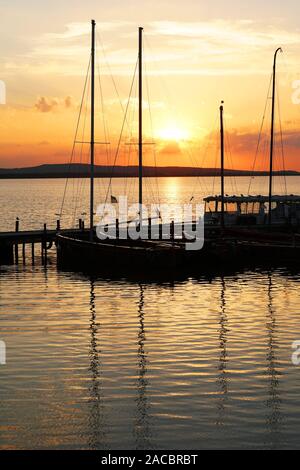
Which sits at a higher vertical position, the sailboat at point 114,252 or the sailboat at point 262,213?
the sailboat at point 262,213

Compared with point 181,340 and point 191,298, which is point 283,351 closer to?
point 181,340

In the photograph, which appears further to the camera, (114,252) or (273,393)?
(114,252)

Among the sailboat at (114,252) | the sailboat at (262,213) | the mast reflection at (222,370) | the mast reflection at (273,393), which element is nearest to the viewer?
the mast reflection at (273,393)

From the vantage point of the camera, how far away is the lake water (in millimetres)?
17797

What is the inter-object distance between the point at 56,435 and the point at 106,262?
104ft

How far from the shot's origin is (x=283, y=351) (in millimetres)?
25859

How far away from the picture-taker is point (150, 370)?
2336 centimetres

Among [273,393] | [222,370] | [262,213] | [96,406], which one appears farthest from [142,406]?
[262,213]

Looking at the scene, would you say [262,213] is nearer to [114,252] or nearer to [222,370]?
[114,252]

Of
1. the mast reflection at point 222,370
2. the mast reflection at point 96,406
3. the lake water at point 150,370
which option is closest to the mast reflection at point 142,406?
the lake water at point 150,370

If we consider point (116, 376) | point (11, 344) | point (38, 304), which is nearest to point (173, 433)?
point (116, 376)

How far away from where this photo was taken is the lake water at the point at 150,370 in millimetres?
17797

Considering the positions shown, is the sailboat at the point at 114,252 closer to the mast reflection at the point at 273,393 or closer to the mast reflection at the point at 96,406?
the mast reflection at the point at 273,393
